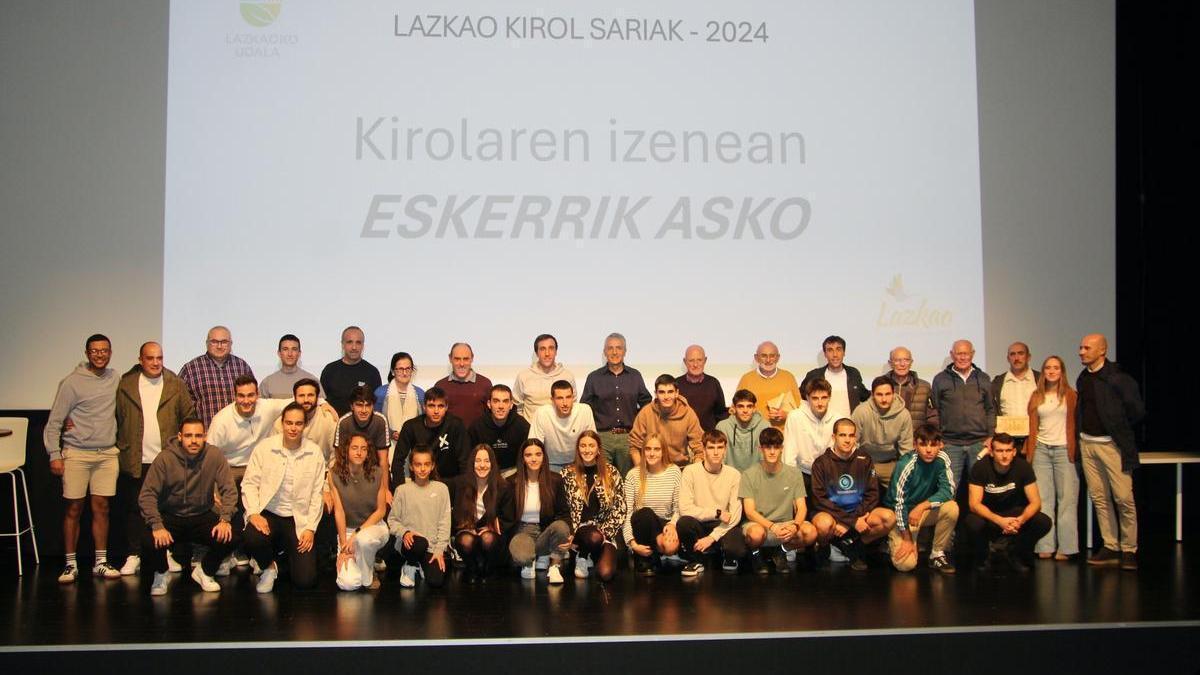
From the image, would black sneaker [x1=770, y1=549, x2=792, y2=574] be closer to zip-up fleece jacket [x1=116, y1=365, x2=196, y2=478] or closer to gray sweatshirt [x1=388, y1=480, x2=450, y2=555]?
gray sweatshirt [x1=388, y1=480, x2=450, y2=555]

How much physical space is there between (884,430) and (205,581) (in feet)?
12.1

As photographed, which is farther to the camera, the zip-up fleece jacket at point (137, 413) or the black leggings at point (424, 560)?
Answer: the zip-up fleece jacket at point (137, 413)

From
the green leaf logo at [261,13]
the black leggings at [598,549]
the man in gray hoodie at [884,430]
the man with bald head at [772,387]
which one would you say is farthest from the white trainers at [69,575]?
the man in gray hoodie at [884,430]

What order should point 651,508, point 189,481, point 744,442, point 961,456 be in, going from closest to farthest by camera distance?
1. point 189,481
2. point 651,508
3. point 744,442
4. point 961,456

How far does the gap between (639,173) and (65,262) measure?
3634 millimetres

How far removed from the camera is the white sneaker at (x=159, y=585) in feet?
15.8

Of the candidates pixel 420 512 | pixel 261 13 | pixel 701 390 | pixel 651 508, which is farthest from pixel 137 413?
pixel 701 390

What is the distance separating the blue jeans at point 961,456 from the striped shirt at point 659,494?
66.3 inches

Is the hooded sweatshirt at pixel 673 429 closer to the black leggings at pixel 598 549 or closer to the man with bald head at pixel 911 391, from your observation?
the black leggings at pixel 598 549

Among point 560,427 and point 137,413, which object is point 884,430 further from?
point 137,413

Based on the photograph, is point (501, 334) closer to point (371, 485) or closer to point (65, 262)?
point (371, 485)

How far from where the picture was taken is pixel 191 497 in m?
5.12

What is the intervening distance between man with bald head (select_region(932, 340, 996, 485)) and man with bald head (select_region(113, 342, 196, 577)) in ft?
14.2

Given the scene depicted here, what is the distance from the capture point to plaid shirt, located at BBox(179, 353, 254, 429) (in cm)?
570
